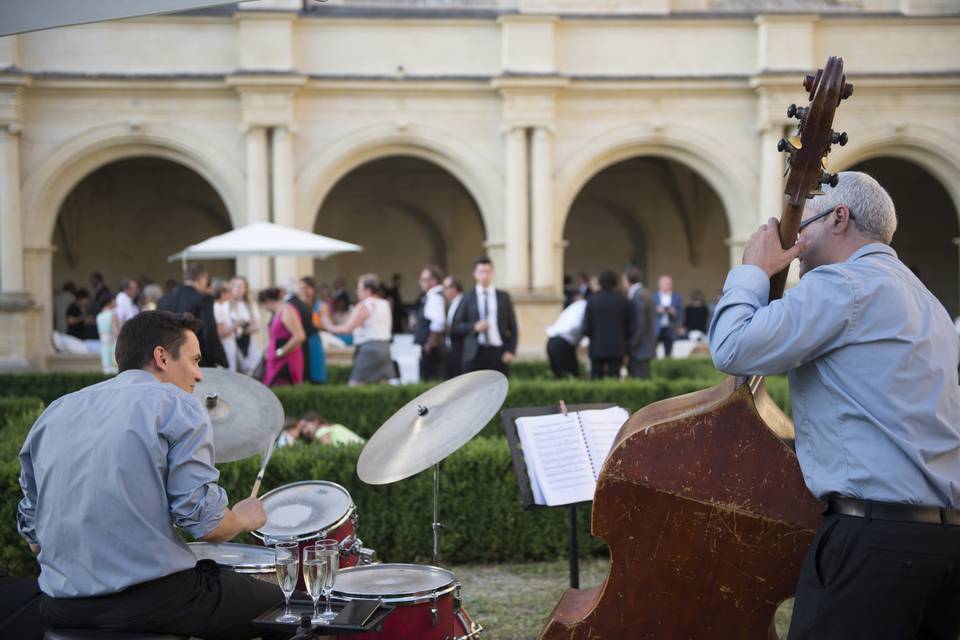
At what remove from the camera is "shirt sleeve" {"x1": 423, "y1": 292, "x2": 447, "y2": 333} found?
12.0 m

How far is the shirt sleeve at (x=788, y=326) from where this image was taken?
2775 mm

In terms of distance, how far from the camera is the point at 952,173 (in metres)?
18.5

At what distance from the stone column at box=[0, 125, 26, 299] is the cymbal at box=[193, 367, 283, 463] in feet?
45.6

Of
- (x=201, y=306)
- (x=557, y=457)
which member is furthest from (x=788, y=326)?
(x=201, y=306)

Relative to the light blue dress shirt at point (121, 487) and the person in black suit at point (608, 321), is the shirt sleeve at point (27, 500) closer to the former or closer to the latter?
the light blue dress shirt at point (121, 487)

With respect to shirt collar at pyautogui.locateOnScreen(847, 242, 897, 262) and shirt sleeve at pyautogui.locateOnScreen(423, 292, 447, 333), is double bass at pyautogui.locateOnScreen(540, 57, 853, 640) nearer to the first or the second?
shirt collar at pyautogui.locateOnScreen(847, 242, 897, 262)

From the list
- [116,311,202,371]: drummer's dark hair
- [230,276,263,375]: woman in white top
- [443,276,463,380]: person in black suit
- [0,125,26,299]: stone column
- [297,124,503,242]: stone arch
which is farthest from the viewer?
[297,124,503,242]: stone arch

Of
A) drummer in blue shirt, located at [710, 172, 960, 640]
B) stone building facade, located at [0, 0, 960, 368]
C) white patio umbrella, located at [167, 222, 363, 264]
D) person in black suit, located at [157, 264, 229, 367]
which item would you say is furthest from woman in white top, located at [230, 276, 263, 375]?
drummer in blue shirt, located at [710, 172, 960, 640]

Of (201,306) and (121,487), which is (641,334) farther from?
(121,487)

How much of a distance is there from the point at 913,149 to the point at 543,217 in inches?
→ 253

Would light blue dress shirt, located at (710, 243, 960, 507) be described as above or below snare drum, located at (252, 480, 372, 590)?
above

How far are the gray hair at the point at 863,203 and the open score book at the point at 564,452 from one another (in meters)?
1.65

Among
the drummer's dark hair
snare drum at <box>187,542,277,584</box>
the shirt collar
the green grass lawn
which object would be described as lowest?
the green grass lawn

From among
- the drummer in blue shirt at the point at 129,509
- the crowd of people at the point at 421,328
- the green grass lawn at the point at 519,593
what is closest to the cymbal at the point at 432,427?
the drummer in blue shirt at the point at 129,509
